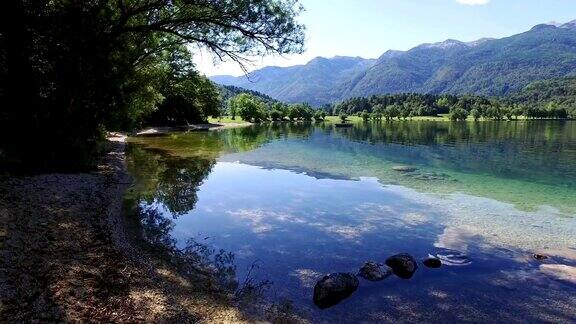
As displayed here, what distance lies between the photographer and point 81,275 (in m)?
12.9

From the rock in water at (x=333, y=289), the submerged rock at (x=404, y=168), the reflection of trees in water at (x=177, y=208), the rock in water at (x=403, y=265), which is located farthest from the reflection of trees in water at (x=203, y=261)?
the submerged rock at (x=404, y=168)

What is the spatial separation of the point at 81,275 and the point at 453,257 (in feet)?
48.5

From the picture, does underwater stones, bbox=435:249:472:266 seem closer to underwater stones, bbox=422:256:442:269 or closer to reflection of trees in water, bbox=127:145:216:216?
underwater stones, bbox=422:256:442:269

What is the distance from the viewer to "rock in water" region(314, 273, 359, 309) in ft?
45.2

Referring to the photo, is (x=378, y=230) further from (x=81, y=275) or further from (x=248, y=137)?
(x=248, y=137)

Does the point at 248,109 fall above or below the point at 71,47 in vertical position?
below

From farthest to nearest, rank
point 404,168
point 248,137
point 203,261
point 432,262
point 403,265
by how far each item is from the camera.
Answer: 1. point 248,137
2. point 404,168
3. point 432,262
4. point 203,261
5. point 403,265

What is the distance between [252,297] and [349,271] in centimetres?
459

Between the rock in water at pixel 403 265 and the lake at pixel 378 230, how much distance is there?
0.37m

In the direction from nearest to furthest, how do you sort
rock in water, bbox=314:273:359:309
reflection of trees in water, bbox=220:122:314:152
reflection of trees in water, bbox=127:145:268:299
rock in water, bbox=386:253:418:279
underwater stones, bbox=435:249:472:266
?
rock in water, bbox=314:273:359:309
reflection of trees in water, bbox=127:145:268:299
rock in water, bbox=386:253:418:279
underwater stones, bbox=435:249:472:266
reflection of trees in water, bbox=220:122:314:152

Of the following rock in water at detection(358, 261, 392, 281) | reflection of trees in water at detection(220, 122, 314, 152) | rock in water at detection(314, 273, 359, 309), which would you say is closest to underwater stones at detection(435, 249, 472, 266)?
rock in water at detection(358, 261, 392, 281)

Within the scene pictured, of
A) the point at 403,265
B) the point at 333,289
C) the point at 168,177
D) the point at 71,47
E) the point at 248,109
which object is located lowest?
the point at 403,265

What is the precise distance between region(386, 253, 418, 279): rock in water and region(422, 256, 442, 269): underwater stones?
22.5 inches

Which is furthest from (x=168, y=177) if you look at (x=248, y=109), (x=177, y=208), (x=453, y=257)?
(x=248, y=109)
